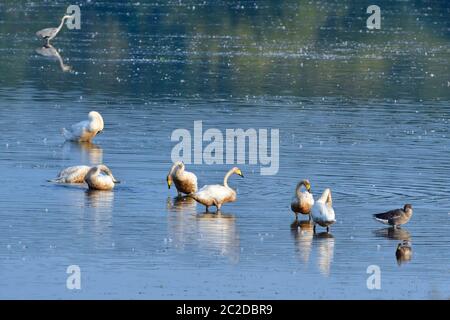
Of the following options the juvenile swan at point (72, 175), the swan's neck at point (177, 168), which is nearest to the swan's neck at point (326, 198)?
the swan's neck at point (177, 168)

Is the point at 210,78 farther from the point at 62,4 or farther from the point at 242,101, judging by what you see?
the point at 62,4

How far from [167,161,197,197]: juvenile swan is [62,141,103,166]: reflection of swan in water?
4.10m

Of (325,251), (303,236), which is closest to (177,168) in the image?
(303,236)

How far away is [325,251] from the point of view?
21.4 meters

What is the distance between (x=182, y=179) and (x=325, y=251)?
4.91 meters

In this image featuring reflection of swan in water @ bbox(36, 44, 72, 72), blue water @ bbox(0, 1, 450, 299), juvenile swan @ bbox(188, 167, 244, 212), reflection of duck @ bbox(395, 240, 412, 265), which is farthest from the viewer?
reflection of swan in water @ bbox(36, 44, 72, 72)

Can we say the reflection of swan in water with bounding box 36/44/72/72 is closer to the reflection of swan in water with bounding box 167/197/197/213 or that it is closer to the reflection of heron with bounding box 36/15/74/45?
the reflection of heron with bounding box 36/15/74/45

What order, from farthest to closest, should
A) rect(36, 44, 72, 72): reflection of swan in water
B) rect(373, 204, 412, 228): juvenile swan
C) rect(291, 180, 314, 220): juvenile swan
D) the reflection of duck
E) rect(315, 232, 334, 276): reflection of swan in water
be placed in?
rect(36, 44, 72, 72): reflection of swan in water
rect(291, 180, 314, 220): juvenile swan
rect(373, 204, 412, 228): juvenile swan
the reflection of duck
rect(315, 232, 334, 276): reflection of swan in water

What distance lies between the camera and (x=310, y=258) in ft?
68.8

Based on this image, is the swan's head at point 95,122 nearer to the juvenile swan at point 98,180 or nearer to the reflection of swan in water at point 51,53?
the juvenile swan at point 98,180

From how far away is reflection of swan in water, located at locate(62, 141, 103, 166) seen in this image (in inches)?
1188

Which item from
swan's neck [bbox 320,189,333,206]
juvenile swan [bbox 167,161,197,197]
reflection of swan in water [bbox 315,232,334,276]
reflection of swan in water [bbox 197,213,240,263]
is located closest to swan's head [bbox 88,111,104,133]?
juvenile swan [bbox 167,161,197,197]

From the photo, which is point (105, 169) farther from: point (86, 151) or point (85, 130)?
point (85, 130)

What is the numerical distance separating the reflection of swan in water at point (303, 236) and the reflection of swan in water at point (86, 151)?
715 cm
